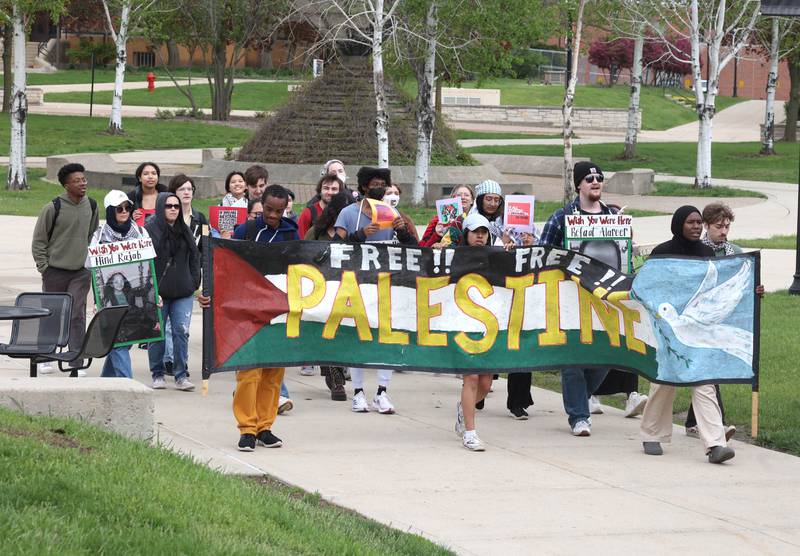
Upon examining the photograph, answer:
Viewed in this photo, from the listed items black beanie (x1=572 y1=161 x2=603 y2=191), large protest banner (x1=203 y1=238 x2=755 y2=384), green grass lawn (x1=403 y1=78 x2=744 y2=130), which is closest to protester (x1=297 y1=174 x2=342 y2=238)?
large protest banner (x1=203 y1=238 x2=755 y2=384)

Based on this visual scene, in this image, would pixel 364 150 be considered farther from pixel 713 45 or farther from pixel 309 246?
pixel 309 246

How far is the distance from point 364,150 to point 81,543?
83.1 feet

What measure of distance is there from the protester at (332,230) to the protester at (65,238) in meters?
1.85

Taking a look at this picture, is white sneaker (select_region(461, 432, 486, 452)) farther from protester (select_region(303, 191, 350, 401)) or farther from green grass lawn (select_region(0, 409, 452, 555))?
green grass lawn (select_region(0, 409, 452, 555))

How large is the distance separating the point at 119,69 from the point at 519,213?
34.8 meters

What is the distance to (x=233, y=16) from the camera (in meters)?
51.7

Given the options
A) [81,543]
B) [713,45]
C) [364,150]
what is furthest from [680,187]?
[81,543]

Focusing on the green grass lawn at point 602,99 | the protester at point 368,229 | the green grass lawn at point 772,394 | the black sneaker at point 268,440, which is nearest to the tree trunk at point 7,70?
the green grass lawn at point 602,99

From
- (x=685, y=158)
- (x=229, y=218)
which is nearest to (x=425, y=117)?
(x=229, y=218)

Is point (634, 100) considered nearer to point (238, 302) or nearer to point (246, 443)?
point (238, 302)

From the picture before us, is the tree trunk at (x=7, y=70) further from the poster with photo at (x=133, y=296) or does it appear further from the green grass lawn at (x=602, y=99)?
the poster with photo at (x=133, y=296)

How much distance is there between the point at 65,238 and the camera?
10859mm

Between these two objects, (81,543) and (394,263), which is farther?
(394,263)

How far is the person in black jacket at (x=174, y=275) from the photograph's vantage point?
11.0 m
